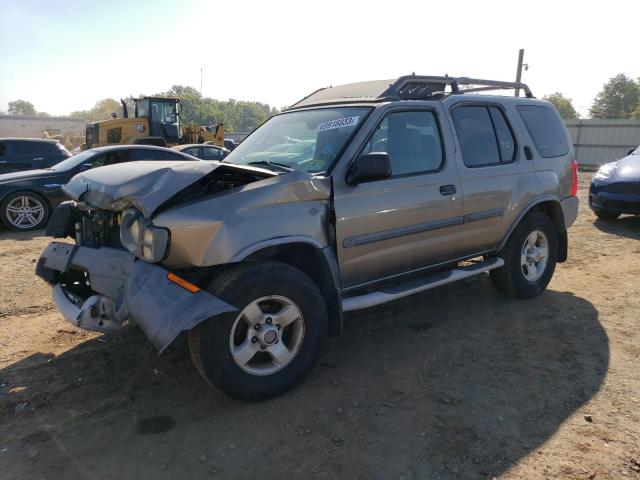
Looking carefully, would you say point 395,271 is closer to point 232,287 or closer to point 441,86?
point 232,287

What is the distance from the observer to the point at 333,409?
3.01m

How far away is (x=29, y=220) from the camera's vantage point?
27.9 feet

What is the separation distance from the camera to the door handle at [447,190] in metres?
3.93

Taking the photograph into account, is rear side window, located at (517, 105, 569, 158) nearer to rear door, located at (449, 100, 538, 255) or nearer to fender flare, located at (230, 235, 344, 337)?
rear door, located at (449, 100, 538, 255)

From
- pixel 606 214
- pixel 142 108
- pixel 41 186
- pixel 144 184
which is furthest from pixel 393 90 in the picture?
pixel 142 108

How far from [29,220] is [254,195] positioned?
24.0ft

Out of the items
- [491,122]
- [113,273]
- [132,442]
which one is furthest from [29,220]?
[491,122]

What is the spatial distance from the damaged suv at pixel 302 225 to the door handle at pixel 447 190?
2 cm

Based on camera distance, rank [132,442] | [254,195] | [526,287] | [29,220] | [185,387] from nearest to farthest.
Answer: [132,442], [254,195], [185,387], [526,287], [29,220]

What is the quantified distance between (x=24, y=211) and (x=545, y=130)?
837 centimetres

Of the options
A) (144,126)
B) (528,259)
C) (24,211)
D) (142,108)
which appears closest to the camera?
(528,259)

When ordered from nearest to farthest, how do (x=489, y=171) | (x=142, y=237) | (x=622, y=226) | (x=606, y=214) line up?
1. (x=142, y=237)
2. (x=489, y=171)
3. (x=622, y=226)
4. (x=606, y=214)

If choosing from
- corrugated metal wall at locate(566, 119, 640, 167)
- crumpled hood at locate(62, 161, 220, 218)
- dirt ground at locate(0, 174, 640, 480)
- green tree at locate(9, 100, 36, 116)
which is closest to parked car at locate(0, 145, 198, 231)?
dirt ground at locate(0, 174, 640, 480)

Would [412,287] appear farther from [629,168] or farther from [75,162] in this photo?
[75,162]
